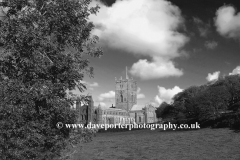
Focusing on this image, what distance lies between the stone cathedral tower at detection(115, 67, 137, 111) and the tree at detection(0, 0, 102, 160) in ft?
546

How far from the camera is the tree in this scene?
10148mm

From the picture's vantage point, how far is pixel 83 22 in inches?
514

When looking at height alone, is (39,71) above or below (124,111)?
above

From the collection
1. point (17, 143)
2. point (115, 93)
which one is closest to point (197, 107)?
point (17, 143)

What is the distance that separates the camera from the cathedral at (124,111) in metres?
114

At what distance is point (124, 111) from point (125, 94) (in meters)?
20.1

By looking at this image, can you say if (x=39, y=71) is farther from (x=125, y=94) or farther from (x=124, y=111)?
(x=125, y=94)

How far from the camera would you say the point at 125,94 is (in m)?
180
